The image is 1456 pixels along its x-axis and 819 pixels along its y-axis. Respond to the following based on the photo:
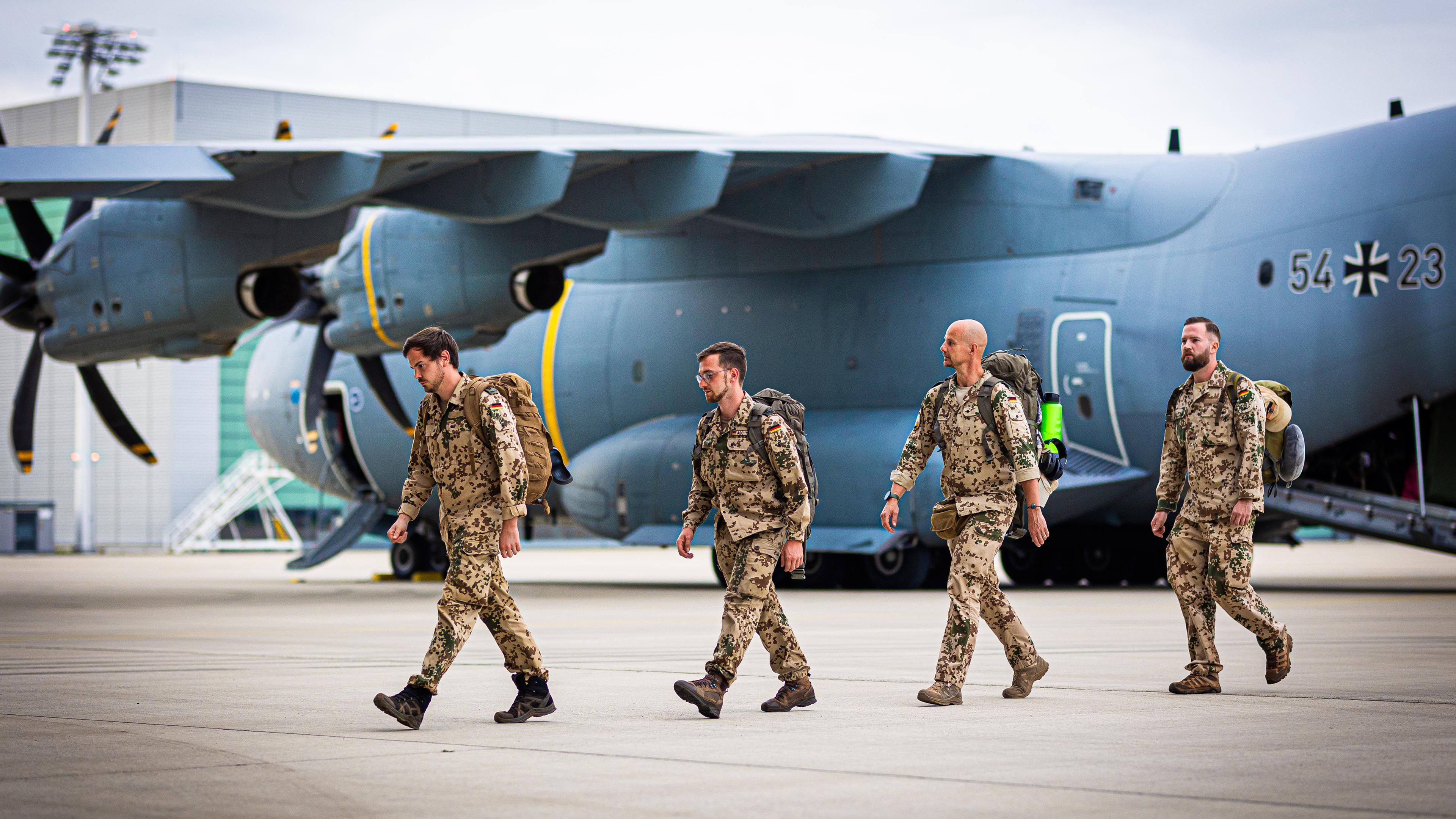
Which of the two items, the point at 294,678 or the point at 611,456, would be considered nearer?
the point at 294,678

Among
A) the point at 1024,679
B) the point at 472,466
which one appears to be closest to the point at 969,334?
the point at 1024,679

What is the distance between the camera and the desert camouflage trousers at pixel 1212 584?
8320mm

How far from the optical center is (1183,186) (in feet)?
59.8

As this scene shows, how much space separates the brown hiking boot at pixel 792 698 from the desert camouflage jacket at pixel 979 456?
3.67 ft

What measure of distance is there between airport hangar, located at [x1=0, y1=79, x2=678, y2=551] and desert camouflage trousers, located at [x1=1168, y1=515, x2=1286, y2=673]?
175ft

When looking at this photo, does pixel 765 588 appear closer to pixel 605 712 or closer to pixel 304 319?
pixel 605 712

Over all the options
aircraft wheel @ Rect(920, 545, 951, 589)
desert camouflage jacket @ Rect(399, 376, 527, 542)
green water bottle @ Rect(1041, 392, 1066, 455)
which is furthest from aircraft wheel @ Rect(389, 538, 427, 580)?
desert camouflage jacket @ Rect(399, 376, 527, 542)

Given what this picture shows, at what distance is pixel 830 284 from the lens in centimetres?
2030

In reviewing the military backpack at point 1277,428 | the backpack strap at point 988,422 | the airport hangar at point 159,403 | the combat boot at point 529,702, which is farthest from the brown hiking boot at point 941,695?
the airport hangar at point 159,403

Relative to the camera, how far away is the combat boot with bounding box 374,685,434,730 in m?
6.93

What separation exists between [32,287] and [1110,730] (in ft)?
58.0

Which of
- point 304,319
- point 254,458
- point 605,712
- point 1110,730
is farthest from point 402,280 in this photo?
point 254,458

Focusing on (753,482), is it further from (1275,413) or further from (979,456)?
(1275,413)

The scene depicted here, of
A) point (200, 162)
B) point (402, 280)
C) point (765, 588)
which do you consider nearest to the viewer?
point (765, 588)
